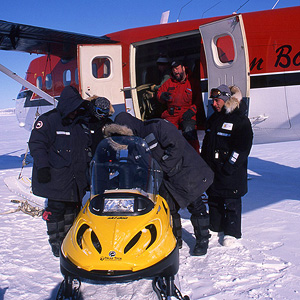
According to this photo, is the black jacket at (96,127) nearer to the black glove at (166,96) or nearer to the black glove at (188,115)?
the black glove at (188,115)

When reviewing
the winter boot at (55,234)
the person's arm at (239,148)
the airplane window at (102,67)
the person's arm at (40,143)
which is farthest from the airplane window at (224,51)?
the winter boot at (55,234)

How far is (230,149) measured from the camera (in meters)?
3.85

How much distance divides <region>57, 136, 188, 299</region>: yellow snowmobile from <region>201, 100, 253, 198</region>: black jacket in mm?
1079

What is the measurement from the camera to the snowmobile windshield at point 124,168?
9.72ft

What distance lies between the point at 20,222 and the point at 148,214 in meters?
3.03

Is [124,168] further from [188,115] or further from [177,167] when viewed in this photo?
[188,115]

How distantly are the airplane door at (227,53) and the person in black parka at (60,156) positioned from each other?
228cm

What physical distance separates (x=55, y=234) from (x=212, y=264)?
6.01 ft

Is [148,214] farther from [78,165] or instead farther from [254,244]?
[254,244]

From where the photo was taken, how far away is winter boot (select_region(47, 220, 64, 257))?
3641mm

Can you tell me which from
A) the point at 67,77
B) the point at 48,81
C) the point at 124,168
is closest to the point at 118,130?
the point at 124,168

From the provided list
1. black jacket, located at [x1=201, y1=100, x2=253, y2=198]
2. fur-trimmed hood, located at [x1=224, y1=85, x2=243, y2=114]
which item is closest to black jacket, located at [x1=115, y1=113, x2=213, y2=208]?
black jacket, located at [x1=201, y1=100, x2=253, y2=198]

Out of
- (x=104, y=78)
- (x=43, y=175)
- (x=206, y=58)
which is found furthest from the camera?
(x=104, y=78)

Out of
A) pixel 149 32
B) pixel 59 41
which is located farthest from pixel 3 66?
pixel 149 32
